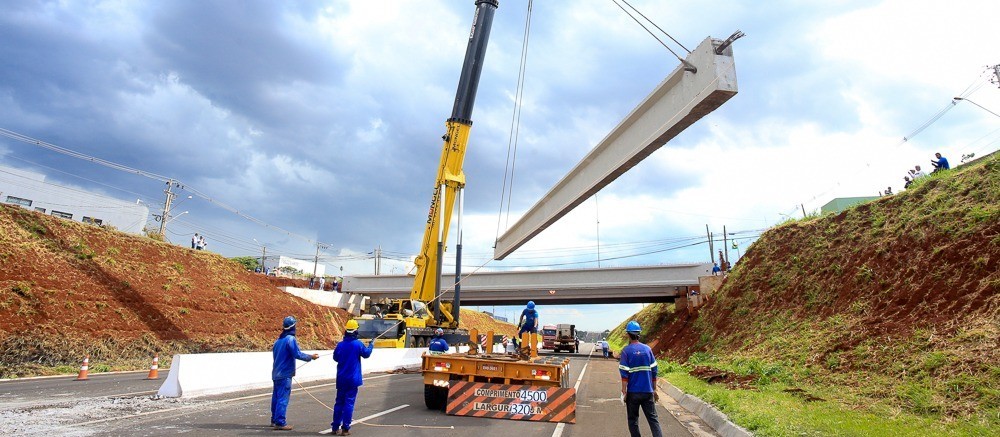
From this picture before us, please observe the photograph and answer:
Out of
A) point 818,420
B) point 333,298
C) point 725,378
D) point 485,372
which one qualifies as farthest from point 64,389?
point 333,298

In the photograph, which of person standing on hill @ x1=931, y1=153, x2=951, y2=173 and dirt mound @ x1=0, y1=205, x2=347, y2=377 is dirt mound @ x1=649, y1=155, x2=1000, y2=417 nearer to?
person standing on hill @ x1=931, y1=153, x2=951, y2=173

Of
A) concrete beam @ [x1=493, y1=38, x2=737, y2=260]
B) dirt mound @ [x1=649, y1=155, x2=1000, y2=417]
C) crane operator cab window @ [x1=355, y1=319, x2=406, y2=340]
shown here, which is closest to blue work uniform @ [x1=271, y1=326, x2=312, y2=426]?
concrete beam @ [x1=493, y1=38, x2=737, y2=260]

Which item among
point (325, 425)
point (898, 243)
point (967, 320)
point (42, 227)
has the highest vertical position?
point (42, 227)

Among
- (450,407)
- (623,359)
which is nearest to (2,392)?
(450,407)

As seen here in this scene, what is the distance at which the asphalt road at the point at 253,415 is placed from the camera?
23.9 ft

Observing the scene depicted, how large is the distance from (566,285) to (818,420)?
108 ft

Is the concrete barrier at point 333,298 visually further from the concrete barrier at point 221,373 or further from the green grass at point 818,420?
the green grass at point 818,420

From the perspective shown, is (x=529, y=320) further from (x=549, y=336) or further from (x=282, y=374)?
(x=549, y=336)

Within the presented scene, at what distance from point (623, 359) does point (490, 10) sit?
18805mm

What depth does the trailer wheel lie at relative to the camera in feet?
32.0

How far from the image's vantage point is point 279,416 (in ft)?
24.3

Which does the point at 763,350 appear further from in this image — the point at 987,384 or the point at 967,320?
the point at 987,384

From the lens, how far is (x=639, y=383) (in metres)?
6.67

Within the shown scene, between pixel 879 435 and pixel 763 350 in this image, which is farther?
pixel 763 350
